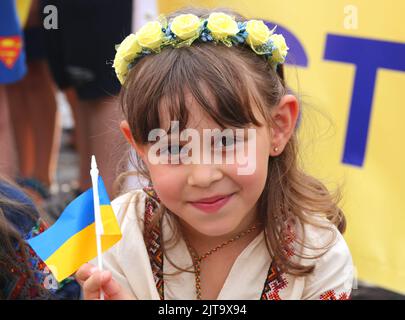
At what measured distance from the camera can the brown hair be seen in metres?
1.99

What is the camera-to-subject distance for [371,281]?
3.12 m

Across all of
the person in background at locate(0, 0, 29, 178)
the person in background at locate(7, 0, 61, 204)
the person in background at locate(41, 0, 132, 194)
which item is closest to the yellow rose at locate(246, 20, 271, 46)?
the person in background at locate(41, 0, 132, 194)

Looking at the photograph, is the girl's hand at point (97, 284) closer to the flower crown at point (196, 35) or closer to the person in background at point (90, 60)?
the flower crown at point (196, 35)

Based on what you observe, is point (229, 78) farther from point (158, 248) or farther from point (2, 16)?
point (2, 16)

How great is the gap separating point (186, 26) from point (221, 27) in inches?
3.4

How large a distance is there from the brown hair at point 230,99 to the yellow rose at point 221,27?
28 millimetres

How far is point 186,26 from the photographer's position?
2.05 m

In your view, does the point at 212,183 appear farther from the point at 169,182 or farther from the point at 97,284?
the point at 97,284

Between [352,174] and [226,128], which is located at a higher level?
[226,128]

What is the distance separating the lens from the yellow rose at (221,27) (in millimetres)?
2072

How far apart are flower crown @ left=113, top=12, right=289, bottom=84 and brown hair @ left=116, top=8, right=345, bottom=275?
20 millimetres

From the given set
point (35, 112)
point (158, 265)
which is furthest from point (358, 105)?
point (35, 112)
